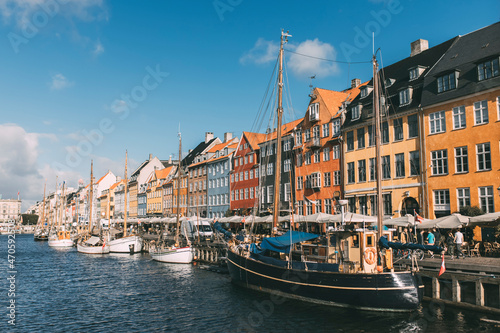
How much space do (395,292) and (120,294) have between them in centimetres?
1901

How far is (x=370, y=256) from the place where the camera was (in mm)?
23156

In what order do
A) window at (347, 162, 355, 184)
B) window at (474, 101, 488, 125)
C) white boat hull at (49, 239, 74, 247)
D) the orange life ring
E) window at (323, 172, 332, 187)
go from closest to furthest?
1. the orange life ring
2. window at (474, 101, 488, 125)
3. window at (347, 162, 355, 184)
4. window at (323, 172, 332, 187)
5. white boat hull at (49, 239, 74, 247)

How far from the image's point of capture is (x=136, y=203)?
122m

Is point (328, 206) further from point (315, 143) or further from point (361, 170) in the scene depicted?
point (315, 143)

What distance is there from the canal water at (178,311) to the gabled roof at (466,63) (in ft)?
67.2

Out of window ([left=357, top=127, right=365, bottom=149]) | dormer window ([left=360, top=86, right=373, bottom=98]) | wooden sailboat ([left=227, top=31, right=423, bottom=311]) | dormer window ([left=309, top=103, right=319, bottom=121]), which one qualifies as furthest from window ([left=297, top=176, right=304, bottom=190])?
wooden sailboat ([left=227, top=31, right=423, bottom=311])

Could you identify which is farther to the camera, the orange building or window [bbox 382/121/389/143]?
window [bbox 382/121/389/143]

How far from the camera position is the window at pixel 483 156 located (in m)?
34.2

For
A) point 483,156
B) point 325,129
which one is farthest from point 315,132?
point 483,156

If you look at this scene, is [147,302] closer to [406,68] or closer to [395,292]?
[395,292]

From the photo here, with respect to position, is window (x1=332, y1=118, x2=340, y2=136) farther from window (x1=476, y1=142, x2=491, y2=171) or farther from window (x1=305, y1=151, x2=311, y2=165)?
window (x1=476, y1=142, x2=491, y2=171)

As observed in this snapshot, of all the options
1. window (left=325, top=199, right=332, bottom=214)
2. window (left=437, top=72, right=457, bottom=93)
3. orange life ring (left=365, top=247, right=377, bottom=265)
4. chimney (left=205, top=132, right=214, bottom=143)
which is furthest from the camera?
chimney (left=205, top=132, right=214, bottom=143)

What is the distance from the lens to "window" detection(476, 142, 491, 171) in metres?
34.2

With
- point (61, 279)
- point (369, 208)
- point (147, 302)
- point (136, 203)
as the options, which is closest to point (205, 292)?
point (147, 302)
